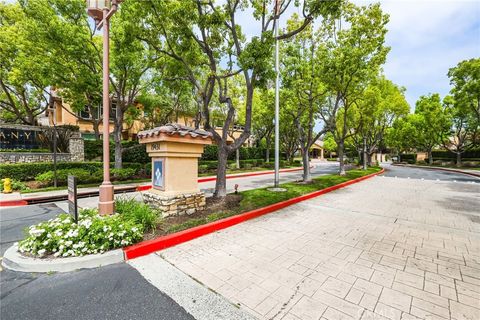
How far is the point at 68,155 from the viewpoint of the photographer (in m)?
14.3

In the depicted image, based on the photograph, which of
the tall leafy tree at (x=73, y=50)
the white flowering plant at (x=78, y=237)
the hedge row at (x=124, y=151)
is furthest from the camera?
the hedge row at (x=124, y=151)

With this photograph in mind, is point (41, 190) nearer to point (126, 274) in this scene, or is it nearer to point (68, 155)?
point (68, 155)

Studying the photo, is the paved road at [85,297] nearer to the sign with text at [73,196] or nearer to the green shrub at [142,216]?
the sign with text at [73,196]

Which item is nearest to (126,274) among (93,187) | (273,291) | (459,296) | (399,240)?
(273,291)

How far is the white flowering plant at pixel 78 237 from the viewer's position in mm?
3770

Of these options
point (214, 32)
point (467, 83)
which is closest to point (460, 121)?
point (467, 83)

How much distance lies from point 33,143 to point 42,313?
1760cm

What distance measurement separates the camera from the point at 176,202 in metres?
5.81

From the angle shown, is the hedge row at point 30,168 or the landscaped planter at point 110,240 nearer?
the landscaped planter at point 110,240

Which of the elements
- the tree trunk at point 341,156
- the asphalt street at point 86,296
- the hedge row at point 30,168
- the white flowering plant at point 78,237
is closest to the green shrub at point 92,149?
the hedge row at point 30,168

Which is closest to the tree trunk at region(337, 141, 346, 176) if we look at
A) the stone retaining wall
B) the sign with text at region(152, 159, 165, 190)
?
the sign with text at region(152, 159, 165, 190)

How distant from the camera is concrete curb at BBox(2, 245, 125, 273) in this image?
3.49m

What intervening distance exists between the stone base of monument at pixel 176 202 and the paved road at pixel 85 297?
2210 mm

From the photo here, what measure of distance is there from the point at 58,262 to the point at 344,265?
16.5ft
